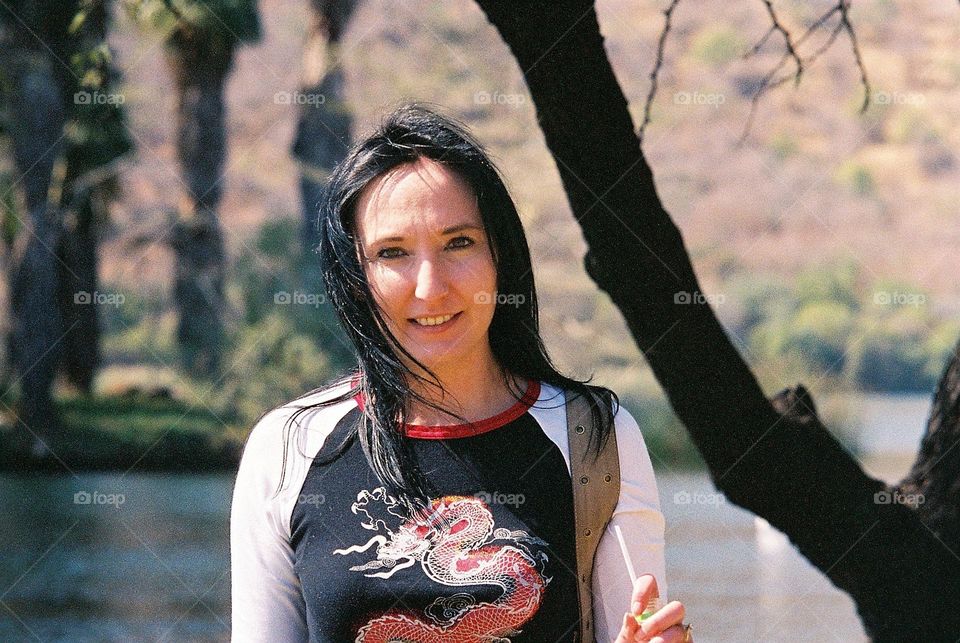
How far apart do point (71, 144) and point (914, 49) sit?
10.5 meters

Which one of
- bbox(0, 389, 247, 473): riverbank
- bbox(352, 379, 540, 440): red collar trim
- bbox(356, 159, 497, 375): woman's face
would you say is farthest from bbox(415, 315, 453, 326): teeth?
bbox(0, 389, 247, 473): riverbank

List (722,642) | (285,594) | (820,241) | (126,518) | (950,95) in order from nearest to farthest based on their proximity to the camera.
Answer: (285,594), (722,642), (126,518), (820,241), (950,95)

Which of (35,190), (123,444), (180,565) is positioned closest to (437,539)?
(180,565)

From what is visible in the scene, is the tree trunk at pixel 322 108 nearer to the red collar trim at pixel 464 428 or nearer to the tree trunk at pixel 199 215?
the tree trunk at pixel 199 215

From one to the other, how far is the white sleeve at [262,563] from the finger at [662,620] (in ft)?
1.36

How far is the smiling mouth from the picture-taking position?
1.48m

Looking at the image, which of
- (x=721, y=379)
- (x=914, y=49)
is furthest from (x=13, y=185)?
(x=914, y=49)

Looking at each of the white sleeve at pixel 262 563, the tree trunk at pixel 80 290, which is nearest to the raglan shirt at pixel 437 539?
the white sleeve at pixel 262 563

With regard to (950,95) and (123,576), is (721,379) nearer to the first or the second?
(123,576)

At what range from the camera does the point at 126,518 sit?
9617 millimetres

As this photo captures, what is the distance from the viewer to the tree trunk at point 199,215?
37.8 feet

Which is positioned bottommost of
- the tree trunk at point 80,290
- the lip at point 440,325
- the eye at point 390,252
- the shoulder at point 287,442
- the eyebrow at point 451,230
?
the shoulder at point 287,442

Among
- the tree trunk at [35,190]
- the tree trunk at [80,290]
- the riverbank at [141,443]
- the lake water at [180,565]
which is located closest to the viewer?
the lake water at [180,565]

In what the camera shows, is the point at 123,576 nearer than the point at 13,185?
Yes
